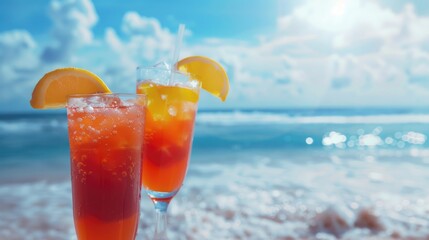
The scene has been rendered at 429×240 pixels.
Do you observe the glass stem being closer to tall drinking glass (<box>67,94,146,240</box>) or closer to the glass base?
the glass base

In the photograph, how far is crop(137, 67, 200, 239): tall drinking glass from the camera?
1.82 meters

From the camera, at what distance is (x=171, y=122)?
185 centimetres

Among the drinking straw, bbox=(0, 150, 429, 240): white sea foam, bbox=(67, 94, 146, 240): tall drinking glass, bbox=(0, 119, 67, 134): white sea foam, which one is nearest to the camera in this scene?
bbox=(67, 94, 146, 240): tall drinking glass

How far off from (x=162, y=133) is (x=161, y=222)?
0.30 meters

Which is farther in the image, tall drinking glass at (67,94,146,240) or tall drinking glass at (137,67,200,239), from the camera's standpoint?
tall drinking glass at (137,67,200,239)

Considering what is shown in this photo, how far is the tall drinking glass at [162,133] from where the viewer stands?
5.96 ft

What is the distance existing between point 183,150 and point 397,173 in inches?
231

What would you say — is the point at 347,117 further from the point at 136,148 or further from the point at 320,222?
the point at 136,148

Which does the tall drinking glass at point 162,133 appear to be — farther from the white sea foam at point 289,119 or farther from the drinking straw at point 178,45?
the white sea foam at point 289,119

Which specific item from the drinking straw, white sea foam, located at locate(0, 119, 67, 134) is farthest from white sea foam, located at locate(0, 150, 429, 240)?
white sea foam, located at locate(0, 119, 67, 134)

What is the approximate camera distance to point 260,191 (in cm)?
561

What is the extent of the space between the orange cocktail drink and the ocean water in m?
2.19

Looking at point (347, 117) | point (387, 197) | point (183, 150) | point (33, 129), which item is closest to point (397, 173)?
point (387, 197)

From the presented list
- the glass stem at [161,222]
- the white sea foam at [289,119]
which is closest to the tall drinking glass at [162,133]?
the glass stem at [161,222]
